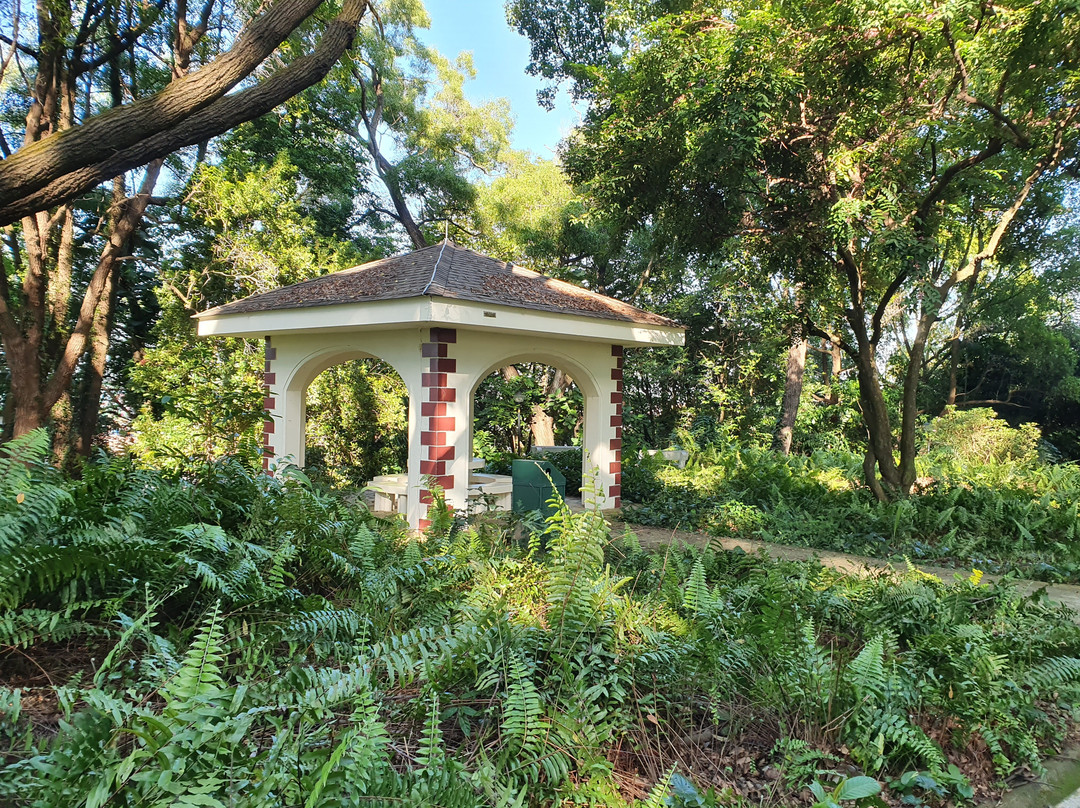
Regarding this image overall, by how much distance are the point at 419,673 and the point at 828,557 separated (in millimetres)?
6076

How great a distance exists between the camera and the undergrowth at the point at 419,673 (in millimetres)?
1697

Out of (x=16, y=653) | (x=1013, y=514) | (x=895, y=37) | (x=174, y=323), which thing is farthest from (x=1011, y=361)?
(x=16, y=653)

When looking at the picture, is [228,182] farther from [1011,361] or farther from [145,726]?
[1011,361]

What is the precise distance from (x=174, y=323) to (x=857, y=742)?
13478mm

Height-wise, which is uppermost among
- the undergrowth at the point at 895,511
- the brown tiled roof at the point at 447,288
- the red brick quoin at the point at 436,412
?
the brown tiled roof at the point at 447,288

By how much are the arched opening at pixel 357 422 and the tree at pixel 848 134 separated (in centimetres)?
625

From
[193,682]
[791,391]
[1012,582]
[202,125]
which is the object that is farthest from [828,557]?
[791,391]

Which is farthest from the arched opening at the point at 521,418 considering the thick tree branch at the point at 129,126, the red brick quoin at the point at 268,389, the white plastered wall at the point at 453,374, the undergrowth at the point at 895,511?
the thick tree branch at the point at 129,126

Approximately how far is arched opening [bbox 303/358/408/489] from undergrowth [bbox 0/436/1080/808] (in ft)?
30.4

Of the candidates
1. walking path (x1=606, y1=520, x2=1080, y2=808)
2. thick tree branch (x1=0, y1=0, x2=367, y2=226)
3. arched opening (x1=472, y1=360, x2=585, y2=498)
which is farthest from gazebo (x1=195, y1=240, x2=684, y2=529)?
arched opening (x1=472, y1=360, x2=585, y2=498)

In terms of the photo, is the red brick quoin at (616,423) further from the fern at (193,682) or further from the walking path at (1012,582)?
the fern at (193,682)

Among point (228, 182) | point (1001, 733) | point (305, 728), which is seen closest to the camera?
point (305, 728)

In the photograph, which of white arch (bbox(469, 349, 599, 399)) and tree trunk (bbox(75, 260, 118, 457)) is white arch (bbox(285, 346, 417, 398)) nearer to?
white arch (bbox(469, 349, 599, 399))

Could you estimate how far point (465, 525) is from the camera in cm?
537
